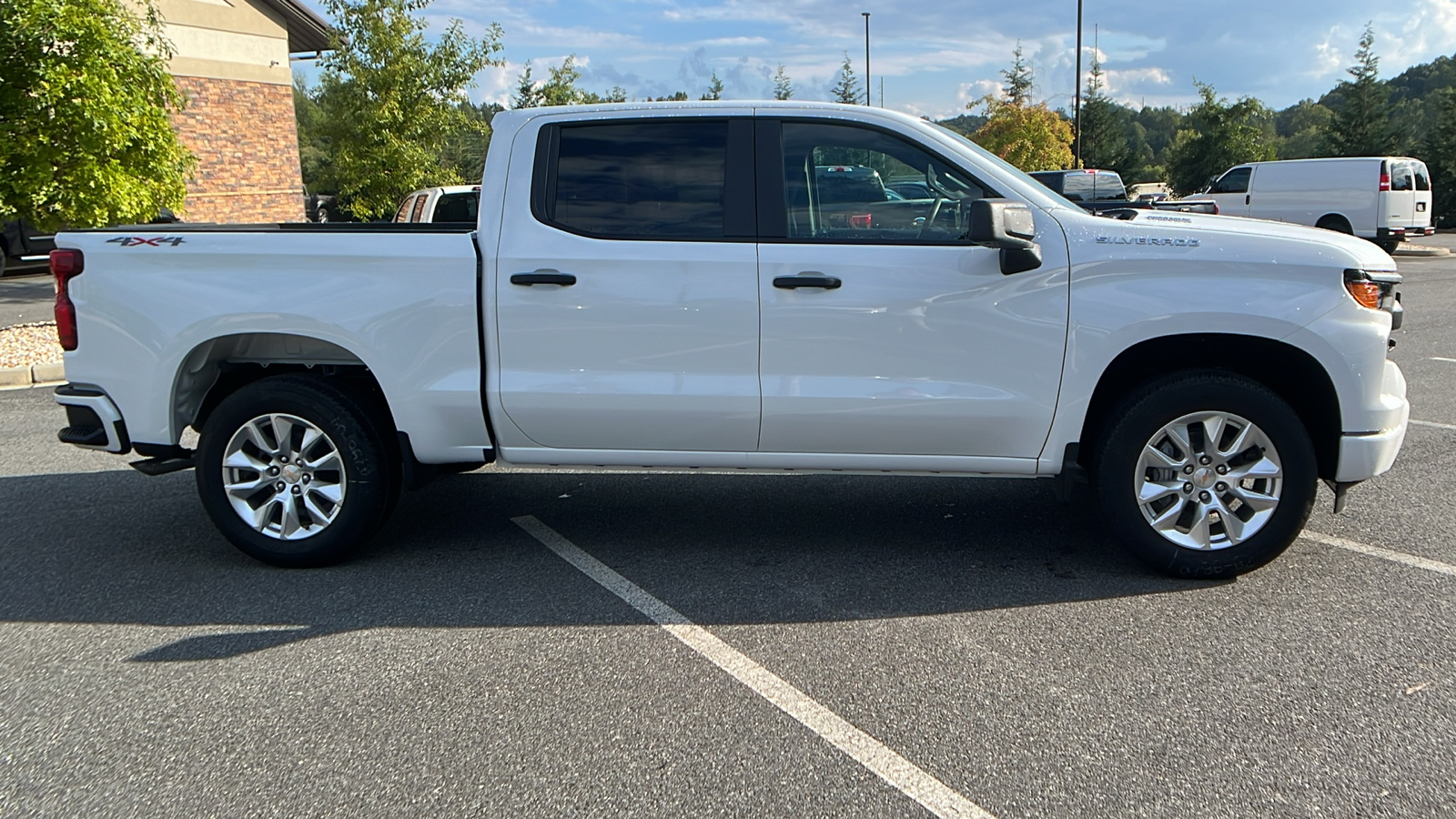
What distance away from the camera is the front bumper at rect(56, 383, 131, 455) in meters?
4.86

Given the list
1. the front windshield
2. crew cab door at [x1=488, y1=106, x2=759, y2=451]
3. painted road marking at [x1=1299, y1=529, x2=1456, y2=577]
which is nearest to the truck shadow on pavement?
crew cab door at [x1=488, y1=106, x2=759, y2=451]

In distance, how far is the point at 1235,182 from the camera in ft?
86.4

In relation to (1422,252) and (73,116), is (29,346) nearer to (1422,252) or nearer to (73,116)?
(73,116)

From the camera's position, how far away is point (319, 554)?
4.83 m

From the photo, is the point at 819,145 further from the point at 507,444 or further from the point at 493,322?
the point at 507,444

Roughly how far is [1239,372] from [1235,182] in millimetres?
24445

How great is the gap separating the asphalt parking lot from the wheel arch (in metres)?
0.58

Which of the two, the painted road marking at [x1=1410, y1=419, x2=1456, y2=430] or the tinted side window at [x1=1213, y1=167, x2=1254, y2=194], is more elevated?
the tinted side window at [x1=1213, y1=167, x2=1254, y2=194]

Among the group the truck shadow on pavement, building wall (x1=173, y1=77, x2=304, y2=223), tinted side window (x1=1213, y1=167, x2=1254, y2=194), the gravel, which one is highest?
building wall (x1=173, y1=77, x2=304, y2=223)

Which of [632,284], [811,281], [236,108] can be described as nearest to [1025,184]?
[811,281]

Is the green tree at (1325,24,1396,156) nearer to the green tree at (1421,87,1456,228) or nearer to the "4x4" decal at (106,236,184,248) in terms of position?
the green tree at (1421,87,1456,228)

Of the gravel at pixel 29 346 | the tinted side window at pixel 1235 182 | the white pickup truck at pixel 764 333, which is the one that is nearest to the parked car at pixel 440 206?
the gravel at pixel 29 346

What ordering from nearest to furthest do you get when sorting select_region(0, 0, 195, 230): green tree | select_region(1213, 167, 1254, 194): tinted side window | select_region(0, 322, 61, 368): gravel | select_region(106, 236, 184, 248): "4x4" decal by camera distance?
select_region(106, 236, 184, 248): "4x4" decal, select_region(0, 322, 61, 368): gravel, select_region(0, 0, 195, 230): green tree, select_region(1213, 167, 1254, 194): tinted side window

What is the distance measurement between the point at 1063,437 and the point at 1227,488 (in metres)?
0.69
